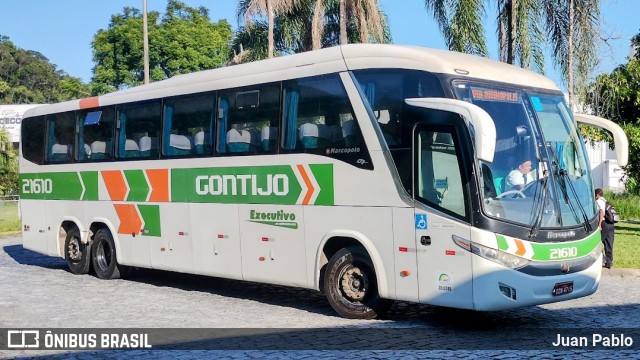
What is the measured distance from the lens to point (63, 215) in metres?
17.2

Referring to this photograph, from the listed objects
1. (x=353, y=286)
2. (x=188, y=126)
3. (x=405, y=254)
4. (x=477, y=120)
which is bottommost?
(x=353, y=286)

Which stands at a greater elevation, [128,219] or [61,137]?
[61,137]

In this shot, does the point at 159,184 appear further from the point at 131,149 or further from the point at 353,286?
the point at 353,286

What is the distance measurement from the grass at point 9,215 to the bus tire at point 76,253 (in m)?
15.5

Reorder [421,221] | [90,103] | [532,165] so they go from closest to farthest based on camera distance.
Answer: [532,165], [421,221], [90,103]

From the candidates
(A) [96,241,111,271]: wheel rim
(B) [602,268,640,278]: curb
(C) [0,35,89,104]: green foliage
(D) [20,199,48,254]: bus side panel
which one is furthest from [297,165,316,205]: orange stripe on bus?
(C) [0,35,89,104]: green foliage

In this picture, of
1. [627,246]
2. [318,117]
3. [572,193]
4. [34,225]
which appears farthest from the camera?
[627,246]

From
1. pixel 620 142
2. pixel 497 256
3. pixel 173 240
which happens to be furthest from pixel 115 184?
pixel 620 142

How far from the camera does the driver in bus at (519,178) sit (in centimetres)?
970

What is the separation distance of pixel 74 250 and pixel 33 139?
115 inches

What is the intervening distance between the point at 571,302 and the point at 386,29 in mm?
20084

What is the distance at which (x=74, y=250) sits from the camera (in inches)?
669

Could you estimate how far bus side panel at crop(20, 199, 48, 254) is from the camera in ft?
58.4

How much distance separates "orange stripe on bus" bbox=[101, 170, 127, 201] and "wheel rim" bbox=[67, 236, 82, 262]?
1.77 metres
